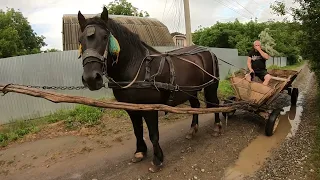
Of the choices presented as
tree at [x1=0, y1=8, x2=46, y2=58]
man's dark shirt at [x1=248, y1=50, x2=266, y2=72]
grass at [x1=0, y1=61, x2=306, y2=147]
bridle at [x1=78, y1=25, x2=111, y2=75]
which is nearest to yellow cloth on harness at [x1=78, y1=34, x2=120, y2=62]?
bridle at [x1=78, y1=25, x2=111, y2=75]

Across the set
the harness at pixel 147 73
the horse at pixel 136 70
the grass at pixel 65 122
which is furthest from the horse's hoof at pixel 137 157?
the grass at pixel 65 122

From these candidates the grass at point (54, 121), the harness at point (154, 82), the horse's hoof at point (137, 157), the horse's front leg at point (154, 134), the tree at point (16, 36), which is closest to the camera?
the harness at point (154, 82)

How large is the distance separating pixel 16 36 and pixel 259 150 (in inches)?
1194

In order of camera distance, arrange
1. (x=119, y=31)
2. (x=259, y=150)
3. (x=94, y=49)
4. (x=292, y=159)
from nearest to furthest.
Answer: (x=94, y=49), (x=119, y=31), (x=292, y=159), (x=259, y=150)

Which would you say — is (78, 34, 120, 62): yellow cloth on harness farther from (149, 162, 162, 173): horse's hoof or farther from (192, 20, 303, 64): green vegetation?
(192, 20, 303, 64): green vegetation

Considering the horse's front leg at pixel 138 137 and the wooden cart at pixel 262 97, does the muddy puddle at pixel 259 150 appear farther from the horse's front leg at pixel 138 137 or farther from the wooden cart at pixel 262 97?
the horse's front leg at pixel 138 137

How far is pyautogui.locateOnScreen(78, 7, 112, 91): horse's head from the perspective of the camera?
126 inches

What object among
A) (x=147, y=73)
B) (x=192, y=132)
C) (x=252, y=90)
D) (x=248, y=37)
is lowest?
(x=192, y=132)

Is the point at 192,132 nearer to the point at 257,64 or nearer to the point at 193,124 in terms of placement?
the point at 193,124

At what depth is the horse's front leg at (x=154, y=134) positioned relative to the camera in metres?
4.16

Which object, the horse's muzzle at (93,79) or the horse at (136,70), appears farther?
the horse at (136,70)

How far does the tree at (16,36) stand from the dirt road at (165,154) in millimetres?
24481

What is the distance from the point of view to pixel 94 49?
10.7ft

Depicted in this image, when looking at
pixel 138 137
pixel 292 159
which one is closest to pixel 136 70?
pixel 138 137
